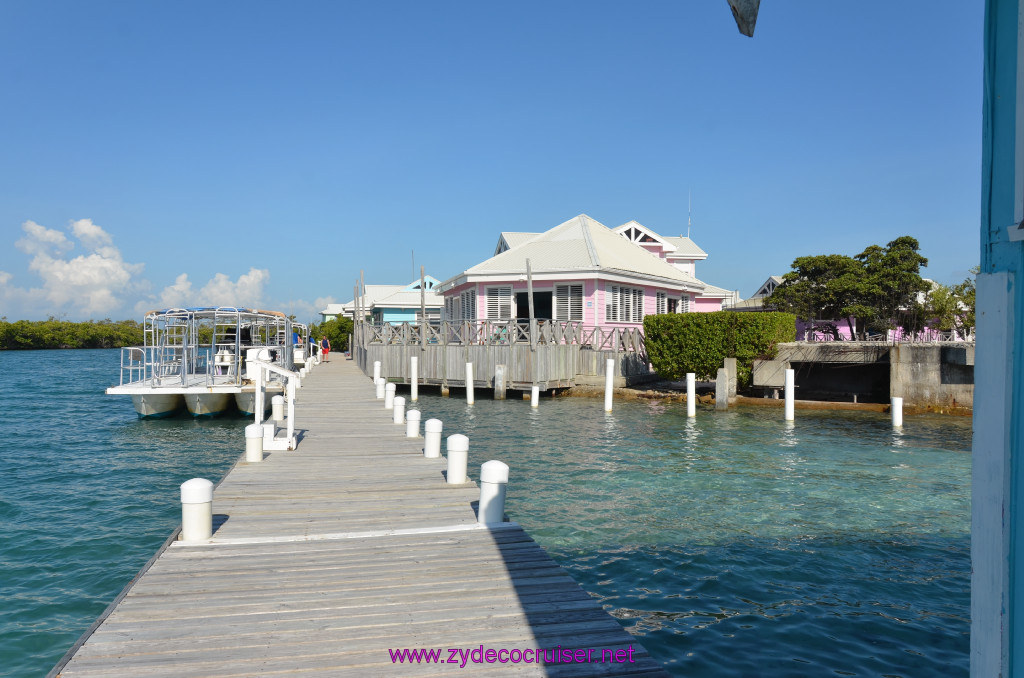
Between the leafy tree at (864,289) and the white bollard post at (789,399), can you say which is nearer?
the white bollard post at (789,399)

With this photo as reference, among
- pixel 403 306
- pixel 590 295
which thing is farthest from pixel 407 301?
pixel 590 295

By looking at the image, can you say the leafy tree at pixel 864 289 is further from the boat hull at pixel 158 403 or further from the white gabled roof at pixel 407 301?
the boat hull at pixel 158 403

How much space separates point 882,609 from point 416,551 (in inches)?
229

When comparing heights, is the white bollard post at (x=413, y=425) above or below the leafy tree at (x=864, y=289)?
below

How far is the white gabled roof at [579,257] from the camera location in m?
32.1

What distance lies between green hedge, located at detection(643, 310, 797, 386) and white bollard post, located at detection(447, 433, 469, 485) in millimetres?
18631

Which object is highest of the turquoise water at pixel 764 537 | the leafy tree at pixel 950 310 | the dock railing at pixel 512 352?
the leafy tree at pixel 950 310

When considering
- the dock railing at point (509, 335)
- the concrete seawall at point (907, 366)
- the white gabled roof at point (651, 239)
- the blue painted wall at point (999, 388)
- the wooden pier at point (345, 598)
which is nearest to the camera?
the blue painted wall at point (999, 388)

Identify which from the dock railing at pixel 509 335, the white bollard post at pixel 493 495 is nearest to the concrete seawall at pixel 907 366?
the dock railing at pixel 509 335

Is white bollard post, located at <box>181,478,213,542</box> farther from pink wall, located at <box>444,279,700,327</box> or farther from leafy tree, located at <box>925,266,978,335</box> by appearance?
leafy tree, located at <box>925,266,978,335</box>

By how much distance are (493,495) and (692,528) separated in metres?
4.91

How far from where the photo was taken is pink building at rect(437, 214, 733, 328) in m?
31.5

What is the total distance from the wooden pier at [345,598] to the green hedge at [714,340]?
19.0 meters

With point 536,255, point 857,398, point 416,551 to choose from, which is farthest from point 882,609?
point 536,255
